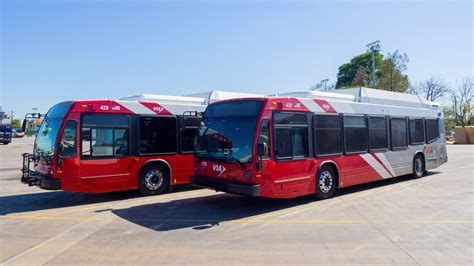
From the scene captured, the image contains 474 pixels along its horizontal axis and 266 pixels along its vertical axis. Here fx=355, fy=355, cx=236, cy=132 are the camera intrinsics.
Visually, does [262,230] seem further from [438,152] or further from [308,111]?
[438,152]

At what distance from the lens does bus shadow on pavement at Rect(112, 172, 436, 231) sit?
23.7ft

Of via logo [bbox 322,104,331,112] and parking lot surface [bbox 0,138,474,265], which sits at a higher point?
via logo [bbox 322,104,331,112]

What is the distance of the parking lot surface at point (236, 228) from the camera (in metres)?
5.23

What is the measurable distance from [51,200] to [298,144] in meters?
7.14

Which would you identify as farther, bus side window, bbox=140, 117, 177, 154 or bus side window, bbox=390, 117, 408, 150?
bus side window, bbox=390, 117, 408, 150

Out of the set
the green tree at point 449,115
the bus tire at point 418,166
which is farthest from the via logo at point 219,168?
the green tree at point 449,115

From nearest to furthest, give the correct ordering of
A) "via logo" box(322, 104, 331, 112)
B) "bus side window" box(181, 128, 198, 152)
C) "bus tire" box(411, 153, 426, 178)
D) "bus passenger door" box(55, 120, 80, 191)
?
"bus passenger door" box(55, 120, 80, 191)
"via logo" box(322, 104, 331, 112)
"bus side window" box(181, 128, 198, 152)
"bus tire" box(411, 153, 426, 178)

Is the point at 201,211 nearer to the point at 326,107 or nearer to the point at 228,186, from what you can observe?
the point at 228,186

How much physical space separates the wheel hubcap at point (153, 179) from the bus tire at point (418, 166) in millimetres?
9407

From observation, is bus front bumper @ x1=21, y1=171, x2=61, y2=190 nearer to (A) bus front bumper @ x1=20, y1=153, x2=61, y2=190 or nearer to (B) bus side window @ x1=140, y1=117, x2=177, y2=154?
(A) bus front bumper @ x1=20, y1=153, x2=61, y2=190

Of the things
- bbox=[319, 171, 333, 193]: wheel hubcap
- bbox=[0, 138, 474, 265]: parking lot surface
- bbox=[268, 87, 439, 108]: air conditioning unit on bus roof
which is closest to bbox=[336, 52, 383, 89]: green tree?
bbox=[268, 87, 439, 108]: air conditioning unit on bus roof

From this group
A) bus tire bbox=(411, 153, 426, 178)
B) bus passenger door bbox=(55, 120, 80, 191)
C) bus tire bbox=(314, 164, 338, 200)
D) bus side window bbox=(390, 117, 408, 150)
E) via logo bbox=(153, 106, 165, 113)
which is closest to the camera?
bus passenger door bbox=(55, 120, 80, 191)

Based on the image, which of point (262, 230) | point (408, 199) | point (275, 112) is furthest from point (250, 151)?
point (408, 199)

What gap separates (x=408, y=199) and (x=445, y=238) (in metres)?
3.77
